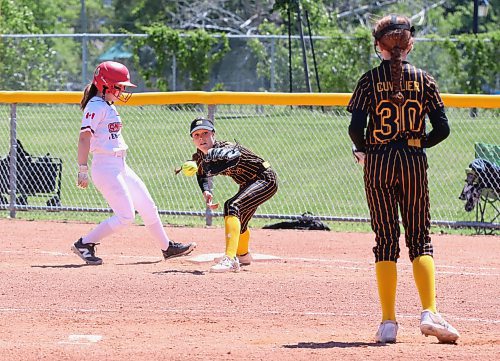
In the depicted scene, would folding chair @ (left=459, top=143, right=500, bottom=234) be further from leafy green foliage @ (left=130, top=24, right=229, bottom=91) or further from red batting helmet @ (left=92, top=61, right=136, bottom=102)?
leafy green foliage @ (left=130, top=24, right=229, bottom=91)

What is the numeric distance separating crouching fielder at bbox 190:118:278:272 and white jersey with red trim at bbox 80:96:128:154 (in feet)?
2.18

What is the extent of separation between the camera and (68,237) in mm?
12711

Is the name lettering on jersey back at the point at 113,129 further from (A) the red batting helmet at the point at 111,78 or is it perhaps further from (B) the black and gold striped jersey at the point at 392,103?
(B) the black and gold striped jersey at the point at 392,103

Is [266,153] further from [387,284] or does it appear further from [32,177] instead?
[387,284]

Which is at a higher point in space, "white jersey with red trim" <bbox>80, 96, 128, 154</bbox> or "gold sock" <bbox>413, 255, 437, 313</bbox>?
"white jersey with red trim" <bbox>80, 96, 128, 154</bbox>

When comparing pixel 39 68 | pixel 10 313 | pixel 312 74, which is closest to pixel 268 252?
pixel 10 313

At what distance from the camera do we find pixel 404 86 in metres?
6.55

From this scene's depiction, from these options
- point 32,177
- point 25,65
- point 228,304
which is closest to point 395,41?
point 228,304

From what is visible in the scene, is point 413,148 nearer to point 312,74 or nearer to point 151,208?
point 151,208

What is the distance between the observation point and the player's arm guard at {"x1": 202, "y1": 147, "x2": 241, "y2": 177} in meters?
9.70

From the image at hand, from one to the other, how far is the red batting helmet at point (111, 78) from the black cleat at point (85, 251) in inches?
53.5

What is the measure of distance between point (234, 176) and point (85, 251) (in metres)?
1.48

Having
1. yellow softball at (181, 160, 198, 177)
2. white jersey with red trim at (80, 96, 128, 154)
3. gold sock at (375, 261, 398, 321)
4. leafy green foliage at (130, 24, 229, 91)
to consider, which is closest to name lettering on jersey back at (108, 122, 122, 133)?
white jersey with red trim at (80, 96, 128, 154)

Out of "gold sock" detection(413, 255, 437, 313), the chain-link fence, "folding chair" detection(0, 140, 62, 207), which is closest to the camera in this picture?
"gold sock" detection(413, 255, 437, 313)
